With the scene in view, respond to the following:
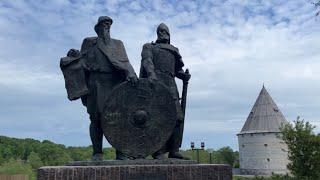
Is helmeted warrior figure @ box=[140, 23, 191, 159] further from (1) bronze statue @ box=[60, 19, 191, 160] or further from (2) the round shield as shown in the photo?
(2) the round shield

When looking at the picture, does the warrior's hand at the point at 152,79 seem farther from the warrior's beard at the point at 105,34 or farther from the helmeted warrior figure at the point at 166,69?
the warrior's beard at the point at 105,34

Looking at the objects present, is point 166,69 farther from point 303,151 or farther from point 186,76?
point 303,151

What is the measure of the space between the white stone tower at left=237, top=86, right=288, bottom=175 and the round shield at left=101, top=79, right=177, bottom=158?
5193 cm

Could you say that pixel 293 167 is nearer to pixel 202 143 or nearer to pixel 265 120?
pixel 202 143

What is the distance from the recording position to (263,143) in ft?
201

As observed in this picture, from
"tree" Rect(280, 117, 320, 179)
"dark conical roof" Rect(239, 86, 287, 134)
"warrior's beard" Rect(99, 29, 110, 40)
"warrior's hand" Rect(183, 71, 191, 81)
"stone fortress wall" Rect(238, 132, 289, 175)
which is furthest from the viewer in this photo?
"dark conical roof" Rect(239, 86, 287, 134)

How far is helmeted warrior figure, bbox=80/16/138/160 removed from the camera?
802 centimetres

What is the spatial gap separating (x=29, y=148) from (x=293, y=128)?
54348mm

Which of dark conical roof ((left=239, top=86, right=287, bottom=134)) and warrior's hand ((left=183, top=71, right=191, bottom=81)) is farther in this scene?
dark conical roof ((left=239, top=86, right=287, bottom=134))

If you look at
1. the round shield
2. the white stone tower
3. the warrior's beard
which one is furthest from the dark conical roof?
the round shield

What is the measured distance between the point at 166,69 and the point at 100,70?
107 centimetres

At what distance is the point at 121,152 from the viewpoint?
7.71m

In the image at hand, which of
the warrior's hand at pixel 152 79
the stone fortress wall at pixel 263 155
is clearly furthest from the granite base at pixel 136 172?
the stone fortress wall at pixel 263 155

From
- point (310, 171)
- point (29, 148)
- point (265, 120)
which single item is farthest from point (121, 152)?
point (29, 148)
